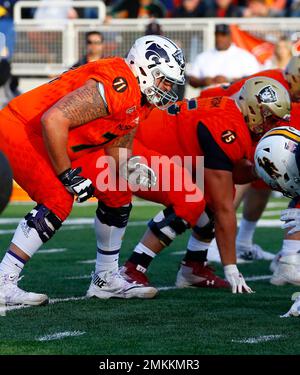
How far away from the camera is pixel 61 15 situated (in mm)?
16188

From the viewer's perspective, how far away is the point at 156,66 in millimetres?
5863

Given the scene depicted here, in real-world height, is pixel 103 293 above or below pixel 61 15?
above

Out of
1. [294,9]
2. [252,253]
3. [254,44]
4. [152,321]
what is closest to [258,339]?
[152,321]

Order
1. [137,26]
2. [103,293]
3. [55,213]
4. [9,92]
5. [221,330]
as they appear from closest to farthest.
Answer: [221,330] → [55,213] → [103,293] → [9,92] → [137,26]

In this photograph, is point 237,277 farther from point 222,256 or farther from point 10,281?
point 10,281

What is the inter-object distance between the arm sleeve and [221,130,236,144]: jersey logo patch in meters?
0.06

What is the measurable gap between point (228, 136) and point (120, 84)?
3.62ft

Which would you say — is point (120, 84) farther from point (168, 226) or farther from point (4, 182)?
point (4, 182)

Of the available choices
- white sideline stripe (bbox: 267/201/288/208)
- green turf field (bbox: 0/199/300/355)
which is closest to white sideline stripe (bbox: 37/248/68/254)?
green turf field (bbox: 0/199/300/355)

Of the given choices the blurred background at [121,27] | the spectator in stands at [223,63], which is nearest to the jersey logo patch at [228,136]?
the spectator in stands at [223,63]

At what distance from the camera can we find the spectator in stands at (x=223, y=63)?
479 inches

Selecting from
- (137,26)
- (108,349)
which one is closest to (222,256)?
(108,349)

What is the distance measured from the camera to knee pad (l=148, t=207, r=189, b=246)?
6.50 metres

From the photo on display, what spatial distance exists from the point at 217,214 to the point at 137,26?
30.7 ft
